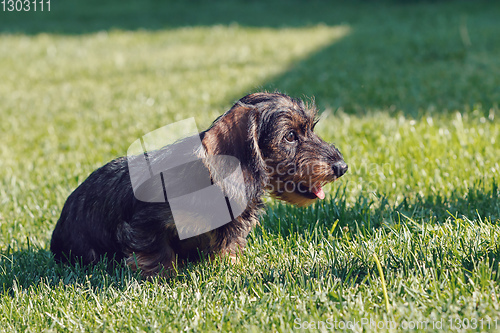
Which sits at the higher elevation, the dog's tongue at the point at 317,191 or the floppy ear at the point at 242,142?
the floppy ear at the point at 242,142

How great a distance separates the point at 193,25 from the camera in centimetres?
1633

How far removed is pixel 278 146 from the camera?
117 inches

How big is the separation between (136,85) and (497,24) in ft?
29.5

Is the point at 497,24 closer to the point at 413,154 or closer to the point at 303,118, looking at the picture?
the point at 413,154

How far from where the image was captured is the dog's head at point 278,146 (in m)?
2.80

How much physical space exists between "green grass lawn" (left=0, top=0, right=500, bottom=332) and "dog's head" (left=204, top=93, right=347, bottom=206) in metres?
0.41

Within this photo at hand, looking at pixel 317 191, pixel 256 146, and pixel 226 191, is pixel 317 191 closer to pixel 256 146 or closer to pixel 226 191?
pixel 256 146

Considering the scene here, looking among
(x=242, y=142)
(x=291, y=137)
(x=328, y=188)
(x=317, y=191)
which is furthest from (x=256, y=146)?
(x=328, y=188)

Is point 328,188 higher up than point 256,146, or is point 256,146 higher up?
point 256,146

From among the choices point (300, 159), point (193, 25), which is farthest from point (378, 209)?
point (193, 25)

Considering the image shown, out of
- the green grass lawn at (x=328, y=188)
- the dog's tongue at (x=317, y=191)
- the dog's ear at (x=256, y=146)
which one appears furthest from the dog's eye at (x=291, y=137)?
the green grass lawn at (x=328, y=188)

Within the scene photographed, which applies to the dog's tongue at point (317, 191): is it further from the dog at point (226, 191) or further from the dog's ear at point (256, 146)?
the dog's ear at point (256, 146)

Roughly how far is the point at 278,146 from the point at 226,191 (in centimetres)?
46

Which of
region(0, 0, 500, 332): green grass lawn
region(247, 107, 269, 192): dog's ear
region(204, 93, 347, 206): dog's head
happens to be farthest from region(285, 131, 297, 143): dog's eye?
region(0, 0, 500, 332): green grass lawn
